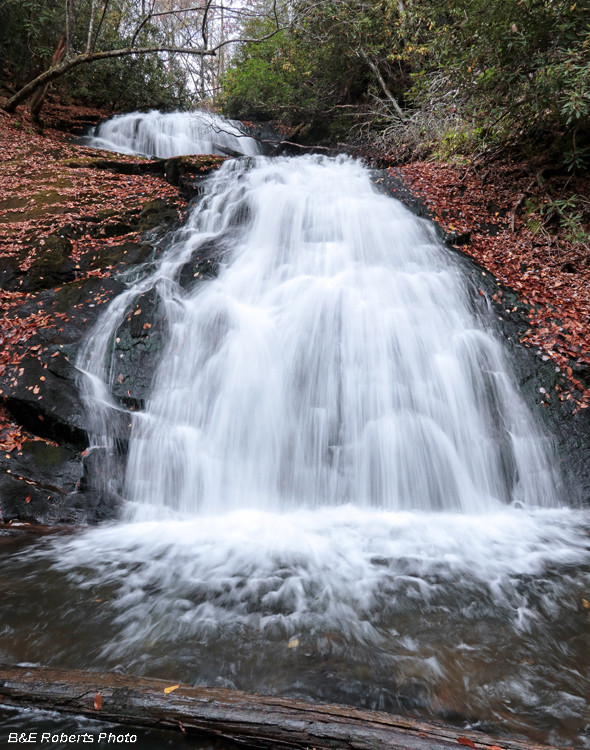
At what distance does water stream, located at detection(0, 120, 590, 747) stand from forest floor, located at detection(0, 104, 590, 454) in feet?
2.85

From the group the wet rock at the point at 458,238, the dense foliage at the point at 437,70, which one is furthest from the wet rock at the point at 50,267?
the dense foliage at the point at 437,70

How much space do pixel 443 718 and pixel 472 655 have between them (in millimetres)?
567

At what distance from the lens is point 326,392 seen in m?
5.53

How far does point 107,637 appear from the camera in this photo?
8.89ft

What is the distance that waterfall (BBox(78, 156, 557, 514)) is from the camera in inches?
192

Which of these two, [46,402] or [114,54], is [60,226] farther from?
[114,54]

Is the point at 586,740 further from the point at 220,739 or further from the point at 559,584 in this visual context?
the point at 220,739

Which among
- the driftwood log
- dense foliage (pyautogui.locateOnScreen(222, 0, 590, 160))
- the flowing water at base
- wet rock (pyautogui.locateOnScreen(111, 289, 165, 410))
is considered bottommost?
the flowing water at base

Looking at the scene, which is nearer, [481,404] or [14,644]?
[14,644]

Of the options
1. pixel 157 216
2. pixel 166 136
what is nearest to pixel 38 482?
pixel 157 216

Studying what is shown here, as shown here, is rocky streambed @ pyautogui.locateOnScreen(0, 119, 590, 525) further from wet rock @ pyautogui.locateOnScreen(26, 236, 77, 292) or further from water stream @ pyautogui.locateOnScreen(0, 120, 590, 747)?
water stream @ pyautogui.locateOnScreen(0, 120, 590, 747)

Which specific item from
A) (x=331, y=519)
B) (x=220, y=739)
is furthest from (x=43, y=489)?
(x=220, y=739)

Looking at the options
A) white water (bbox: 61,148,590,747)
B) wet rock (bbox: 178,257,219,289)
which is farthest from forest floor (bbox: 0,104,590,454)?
wet rock (bbox: 178,257,219,289)

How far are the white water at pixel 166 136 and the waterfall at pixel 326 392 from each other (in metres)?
10.6
